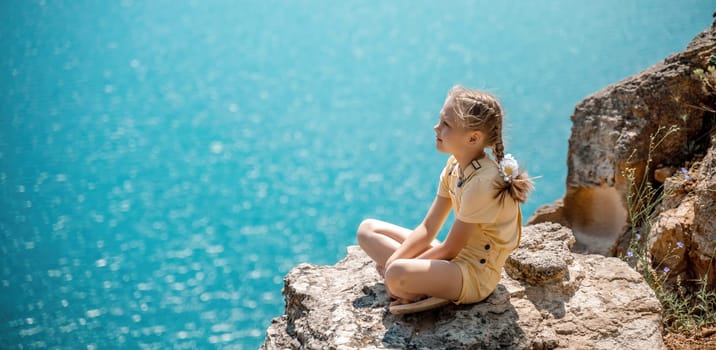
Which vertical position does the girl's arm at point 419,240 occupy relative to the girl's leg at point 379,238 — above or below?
below

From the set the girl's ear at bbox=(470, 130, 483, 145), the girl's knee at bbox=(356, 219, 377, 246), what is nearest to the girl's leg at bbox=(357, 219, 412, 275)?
the girl's knee at bbox=(356, 219, 377, 246)

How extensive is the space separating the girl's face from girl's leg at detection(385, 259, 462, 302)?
0.31 metres

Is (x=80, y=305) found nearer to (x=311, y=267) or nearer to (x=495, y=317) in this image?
(x=311, y=267)

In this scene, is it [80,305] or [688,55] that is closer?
[688,55]

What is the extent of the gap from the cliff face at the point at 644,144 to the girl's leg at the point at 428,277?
3.52ft

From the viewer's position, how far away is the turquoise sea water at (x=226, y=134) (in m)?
4.71

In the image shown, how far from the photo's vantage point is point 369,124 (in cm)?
661

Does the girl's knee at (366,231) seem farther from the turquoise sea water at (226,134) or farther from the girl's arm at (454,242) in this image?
the turquoise sea water at (226,134)

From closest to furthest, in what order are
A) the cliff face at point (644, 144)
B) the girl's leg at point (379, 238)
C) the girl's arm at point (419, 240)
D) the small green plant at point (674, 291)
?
the girl's arm at point (419, 240), the girl's leg at point (379, 238), the small green plant at point (674, 291), the cliff face at point (644, 144)

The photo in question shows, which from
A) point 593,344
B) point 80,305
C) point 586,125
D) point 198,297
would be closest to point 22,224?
point 80,305

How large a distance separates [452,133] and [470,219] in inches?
9.2

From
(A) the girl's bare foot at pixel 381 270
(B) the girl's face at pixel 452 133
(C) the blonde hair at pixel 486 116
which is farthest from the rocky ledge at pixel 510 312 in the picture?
(B) the girl's face at pixel 452 133

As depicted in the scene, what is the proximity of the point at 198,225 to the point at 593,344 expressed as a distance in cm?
401

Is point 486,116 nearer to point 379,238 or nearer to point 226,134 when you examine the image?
point 379,238
